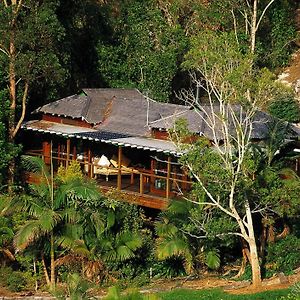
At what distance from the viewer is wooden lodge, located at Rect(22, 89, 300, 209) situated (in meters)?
23.4

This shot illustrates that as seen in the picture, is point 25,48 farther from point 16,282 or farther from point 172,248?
point 172,248

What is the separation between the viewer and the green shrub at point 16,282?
20.6 metres

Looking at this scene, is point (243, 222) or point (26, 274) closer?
point (243, 222)

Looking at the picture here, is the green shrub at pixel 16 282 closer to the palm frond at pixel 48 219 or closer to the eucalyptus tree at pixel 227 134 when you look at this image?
the palm frond at pixel 48 219

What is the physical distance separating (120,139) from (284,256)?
247 inches

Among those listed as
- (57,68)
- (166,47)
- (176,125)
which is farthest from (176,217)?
(166,47)

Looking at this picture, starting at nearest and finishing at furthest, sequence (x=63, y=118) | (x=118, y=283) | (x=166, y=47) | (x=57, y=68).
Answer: (x=118, y=283) → (x=57, y=68) → (x=63, y=118) → (x=166, y=47)

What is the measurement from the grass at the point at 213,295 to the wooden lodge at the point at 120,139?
11.1 feet

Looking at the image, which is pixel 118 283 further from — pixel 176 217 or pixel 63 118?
pixel 63 118

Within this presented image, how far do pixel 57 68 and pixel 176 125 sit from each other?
7436 mm

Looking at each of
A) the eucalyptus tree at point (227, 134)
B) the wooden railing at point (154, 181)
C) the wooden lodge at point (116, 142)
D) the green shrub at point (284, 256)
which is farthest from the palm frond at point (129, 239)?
the green shrub at point (284, 256)

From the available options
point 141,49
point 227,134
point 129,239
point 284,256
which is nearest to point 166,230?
point 129,239

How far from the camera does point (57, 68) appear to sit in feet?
82.4

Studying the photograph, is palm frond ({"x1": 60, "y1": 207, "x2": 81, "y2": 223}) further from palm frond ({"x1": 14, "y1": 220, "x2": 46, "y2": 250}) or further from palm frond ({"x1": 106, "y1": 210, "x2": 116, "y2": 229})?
palm frond ({"x1": 106, "y1": 210, "x2": 116, "y2": 229})
